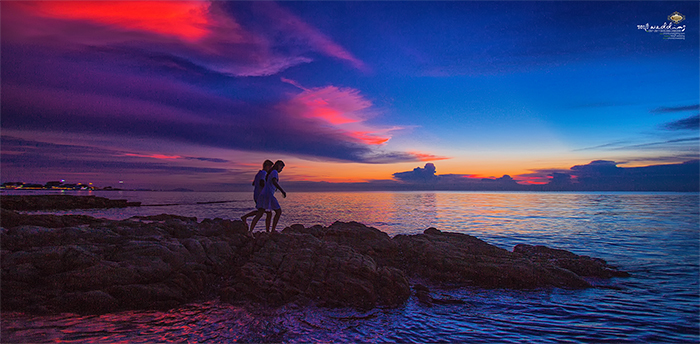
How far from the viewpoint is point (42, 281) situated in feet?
26.6

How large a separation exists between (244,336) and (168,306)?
2943mm

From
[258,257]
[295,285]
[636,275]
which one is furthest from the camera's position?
[636,275]

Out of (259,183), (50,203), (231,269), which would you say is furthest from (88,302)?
(50,203)

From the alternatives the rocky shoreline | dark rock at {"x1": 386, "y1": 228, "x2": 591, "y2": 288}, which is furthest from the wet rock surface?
dark rock at {"x1": 386, "y1": 228, "x2": 591, "y2": 288}

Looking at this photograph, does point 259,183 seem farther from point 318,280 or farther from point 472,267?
point 472,267

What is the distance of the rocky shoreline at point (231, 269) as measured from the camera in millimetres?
8000

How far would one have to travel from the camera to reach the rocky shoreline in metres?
8.00

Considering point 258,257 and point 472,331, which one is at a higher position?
point 258,257

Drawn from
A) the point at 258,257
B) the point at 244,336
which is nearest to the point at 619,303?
the point at 244,336

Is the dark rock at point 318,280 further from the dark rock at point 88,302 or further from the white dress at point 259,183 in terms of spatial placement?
the white dress at point 259,183

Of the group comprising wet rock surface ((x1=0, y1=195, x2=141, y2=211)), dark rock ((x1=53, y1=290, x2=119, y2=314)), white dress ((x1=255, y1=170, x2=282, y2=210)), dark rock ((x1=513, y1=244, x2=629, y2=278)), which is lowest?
wet rock surface ((x1=0, y1=195, x2=141, y2=211))

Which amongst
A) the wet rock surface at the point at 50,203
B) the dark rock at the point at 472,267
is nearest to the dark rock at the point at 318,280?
the dark rock at the point at 472,267

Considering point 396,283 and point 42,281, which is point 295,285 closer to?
point 396,283

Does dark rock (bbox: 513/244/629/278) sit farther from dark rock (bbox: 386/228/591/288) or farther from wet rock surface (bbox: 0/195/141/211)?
wet rock surface (bbox: 0/195/141/211)
